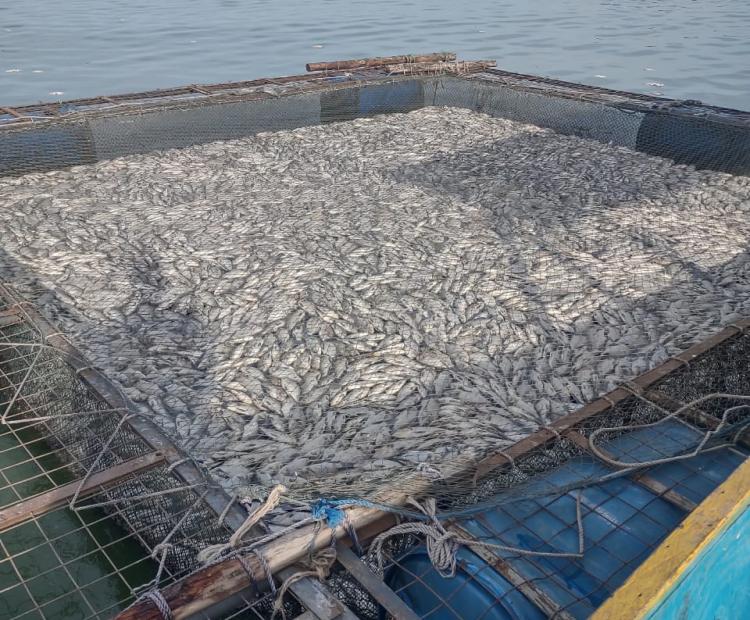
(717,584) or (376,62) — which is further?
(376,62)

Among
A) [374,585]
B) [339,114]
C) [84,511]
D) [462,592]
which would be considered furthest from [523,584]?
[339,114]

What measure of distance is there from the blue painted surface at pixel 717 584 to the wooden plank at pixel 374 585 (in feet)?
4.12

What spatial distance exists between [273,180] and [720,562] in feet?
31.6

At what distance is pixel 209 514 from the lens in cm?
444

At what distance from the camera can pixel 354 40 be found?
30.5 m

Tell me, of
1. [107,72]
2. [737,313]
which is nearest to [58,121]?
[737,313]

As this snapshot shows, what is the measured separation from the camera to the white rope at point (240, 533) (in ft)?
12.8

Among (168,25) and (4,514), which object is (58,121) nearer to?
(4,514)

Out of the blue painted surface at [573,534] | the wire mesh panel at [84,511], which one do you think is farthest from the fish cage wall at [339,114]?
the blue painted surface at [573,534]

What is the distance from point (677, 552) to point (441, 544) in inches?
54.5

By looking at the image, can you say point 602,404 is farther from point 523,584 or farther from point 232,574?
point 232,574

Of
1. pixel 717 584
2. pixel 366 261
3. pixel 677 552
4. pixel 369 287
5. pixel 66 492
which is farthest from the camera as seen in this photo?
pixel 366 261

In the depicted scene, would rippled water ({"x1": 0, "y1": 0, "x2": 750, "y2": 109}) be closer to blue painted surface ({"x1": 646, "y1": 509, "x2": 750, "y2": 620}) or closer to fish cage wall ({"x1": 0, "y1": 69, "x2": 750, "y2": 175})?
fish cage wall ({"x1": 0, "y1": 69, "x2": 750, "y2": 175})

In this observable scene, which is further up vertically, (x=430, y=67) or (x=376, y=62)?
(x=376, y=62)
